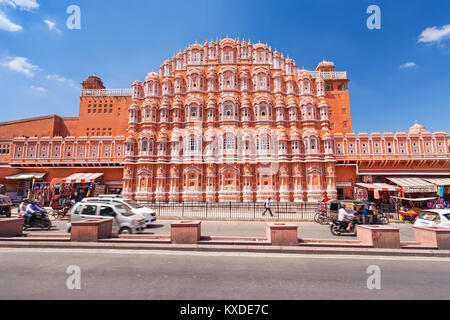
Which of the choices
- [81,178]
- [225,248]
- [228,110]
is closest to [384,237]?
[225,248]

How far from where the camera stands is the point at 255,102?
107ft

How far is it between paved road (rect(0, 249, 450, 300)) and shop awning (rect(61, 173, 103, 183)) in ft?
79.9

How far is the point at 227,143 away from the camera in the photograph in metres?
31.5

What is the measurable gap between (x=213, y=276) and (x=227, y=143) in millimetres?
25985

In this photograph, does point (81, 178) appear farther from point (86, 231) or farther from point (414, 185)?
point (414, 185)

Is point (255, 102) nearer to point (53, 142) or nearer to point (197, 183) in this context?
point (197, 183)

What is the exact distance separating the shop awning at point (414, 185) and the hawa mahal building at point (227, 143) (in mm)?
1283

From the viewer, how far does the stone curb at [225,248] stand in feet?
27.6

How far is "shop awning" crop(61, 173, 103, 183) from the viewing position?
1185 inches

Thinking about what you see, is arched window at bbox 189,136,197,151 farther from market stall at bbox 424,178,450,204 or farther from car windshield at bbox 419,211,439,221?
market stall at bbox 424,178,450,204

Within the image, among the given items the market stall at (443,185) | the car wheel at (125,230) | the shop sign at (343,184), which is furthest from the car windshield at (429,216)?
the shop sign at (343,184)

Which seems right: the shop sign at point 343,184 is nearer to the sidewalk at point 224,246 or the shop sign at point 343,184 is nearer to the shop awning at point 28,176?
the sidewalk at point 224,246

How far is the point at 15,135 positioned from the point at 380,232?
48137mm

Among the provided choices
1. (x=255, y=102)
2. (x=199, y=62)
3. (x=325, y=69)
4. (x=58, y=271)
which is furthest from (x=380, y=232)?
(x=325, y=69)
